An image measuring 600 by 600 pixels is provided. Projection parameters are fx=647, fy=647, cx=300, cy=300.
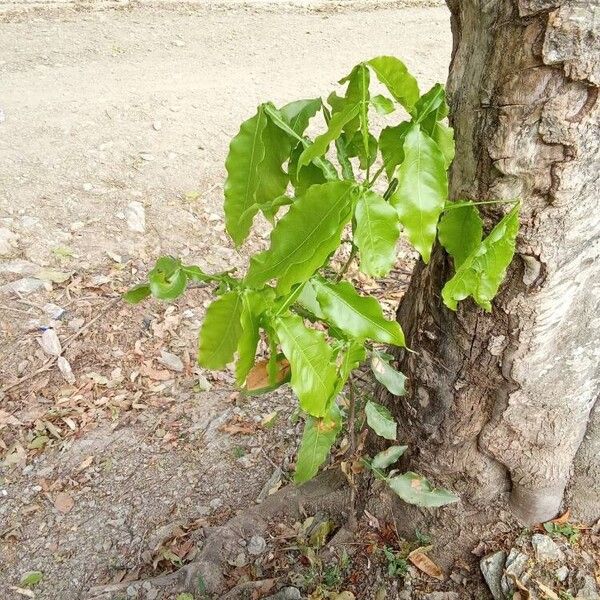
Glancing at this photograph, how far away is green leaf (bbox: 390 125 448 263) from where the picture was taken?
111 cm

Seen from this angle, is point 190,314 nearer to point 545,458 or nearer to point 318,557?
point 318,557

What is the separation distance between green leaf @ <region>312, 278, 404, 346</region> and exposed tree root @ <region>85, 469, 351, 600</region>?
3.97ft

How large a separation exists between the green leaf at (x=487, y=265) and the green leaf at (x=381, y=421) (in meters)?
0.62

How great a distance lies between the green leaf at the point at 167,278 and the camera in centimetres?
130

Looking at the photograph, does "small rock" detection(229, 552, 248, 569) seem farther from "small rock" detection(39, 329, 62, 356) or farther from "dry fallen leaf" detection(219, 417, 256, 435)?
"small rock" detection(39, 329, 62, 356)

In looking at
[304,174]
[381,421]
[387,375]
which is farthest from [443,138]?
[381,421]

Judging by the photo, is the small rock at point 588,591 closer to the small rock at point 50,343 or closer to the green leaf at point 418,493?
the green leaf at point 418,493

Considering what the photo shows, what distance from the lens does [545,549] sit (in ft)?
6.24

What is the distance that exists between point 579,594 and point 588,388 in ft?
1.98

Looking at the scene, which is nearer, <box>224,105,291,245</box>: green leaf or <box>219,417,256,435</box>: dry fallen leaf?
<box>224,105,291,245</box>: green leaf

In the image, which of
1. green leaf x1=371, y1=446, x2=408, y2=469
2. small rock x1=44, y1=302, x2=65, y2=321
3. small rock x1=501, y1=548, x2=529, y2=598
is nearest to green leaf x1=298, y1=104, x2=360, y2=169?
green leaf x1=371, y1=446, x2=408, y2=469

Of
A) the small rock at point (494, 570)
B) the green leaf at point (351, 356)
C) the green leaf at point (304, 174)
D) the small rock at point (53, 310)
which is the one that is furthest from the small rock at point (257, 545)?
the small rock at point (53, 310)

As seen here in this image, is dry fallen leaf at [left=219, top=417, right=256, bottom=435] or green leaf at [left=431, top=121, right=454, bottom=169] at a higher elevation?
green leaf at [left=431, top=121, right=454, bottom=169]

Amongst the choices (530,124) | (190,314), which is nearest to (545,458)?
(530,124)
